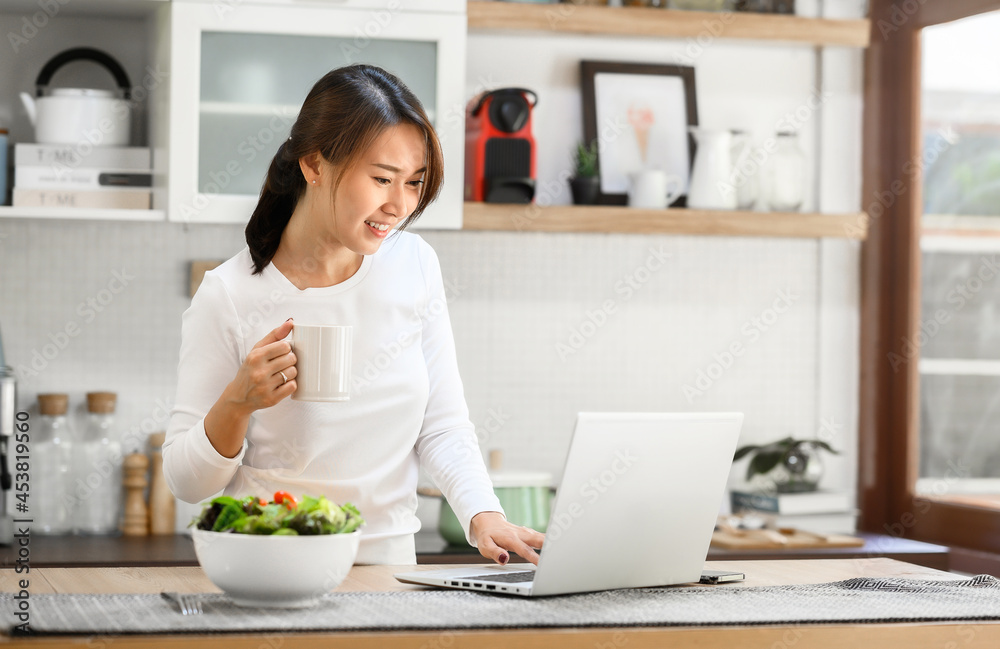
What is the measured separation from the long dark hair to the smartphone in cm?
67

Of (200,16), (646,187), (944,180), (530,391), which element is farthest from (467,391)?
(944,180)

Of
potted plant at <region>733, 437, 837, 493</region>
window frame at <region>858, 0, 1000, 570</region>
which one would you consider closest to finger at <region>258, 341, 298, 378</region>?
potted plant at <region>733, 437, 837, 493</region>

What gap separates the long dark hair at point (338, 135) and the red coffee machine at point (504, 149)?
97 cm

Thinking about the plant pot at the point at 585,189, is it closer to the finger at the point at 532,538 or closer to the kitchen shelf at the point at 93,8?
the kitchen shelf at the point at 93,8

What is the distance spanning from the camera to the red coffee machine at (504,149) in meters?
2.71

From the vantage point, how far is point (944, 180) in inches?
119

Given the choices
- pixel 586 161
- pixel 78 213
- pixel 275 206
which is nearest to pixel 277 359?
pixel 275 206

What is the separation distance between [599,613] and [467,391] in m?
1.80

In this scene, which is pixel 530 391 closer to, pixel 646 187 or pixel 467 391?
pixel 467 391

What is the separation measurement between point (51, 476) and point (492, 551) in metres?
1.58

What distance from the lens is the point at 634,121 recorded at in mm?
3008

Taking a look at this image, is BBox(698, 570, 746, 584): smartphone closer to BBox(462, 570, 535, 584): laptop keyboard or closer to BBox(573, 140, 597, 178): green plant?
BBox(462, 570, 535, 584): laptop keyboard

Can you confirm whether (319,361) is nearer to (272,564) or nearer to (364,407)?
(272,564)

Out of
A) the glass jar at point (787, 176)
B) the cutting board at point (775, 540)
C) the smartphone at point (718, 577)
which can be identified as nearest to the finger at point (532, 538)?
the smartphone at point (718, 577)
